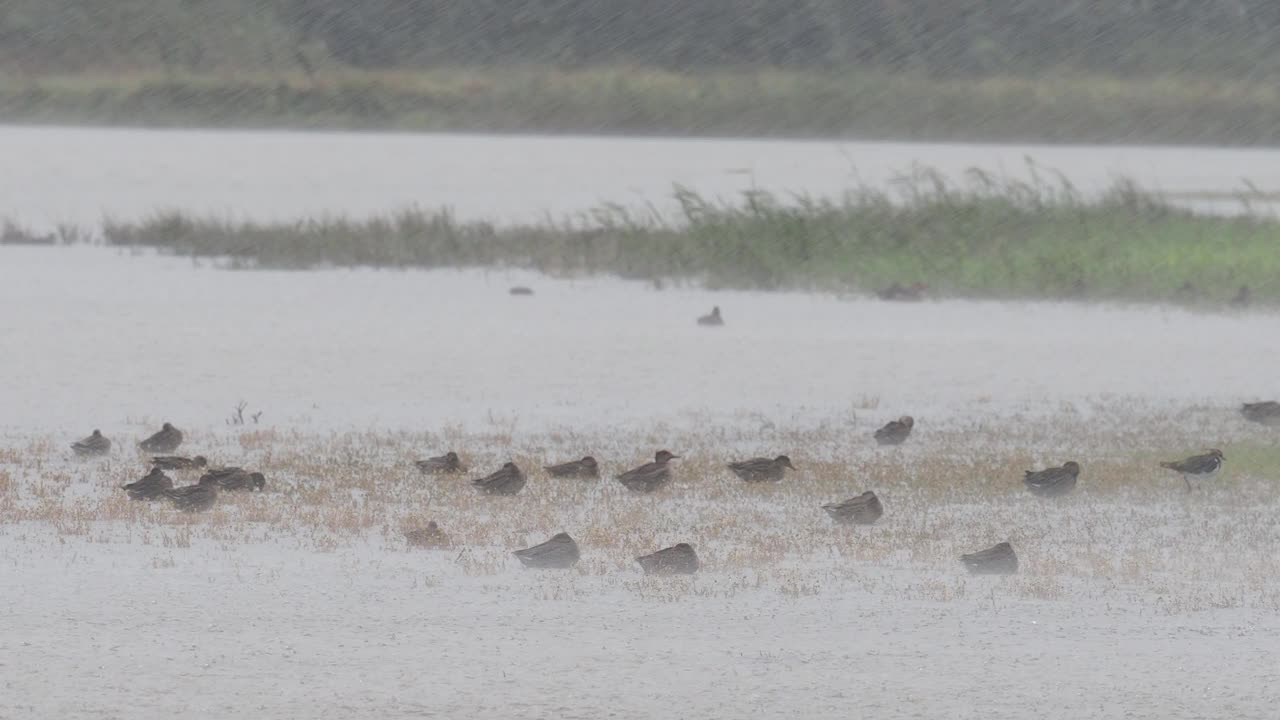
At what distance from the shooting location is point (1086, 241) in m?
29.5

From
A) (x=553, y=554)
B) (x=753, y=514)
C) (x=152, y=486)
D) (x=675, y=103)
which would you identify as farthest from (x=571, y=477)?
(x=675, y=103)

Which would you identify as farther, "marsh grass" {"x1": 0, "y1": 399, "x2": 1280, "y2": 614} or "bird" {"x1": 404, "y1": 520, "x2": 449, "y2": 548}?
"bird" {"x1": 404, "y1": 520, "x2": 449, "y2": 548}

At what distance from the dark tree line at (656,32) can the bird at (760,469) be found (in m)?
53.0

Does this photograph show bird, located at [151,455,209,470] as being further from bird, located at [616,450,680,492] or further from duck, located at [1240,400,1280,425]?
duck, located at [1240,400,1280,425]

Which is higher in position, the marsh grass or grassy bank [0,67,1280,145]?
grassy bank [0,67,1280,145]

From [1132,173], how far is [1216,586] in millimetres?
45022

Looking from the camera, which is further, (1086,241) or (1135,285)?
(1086,241)

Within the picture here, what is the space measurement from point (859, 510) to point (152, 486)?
3.96 metres

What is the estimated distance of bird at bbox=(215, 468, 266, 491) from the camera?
12727mm

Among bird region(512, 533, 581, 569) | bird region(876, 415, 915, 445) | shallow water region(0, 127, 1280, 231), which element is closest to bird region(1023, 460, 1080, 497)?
bird region(876, 415, 915, 445)

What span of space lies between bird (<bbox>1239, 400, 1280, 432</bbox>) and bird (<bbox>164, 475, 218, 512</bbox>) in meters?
7.97

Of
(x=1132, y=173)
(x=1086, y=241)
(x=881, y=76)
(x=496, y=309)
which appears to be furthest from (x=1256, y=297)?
(x=881, y=76)

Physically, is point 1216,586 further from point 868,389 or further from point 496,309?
point 496,309

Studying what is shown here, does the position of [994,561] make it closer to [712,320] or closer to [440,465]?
[440,465]
